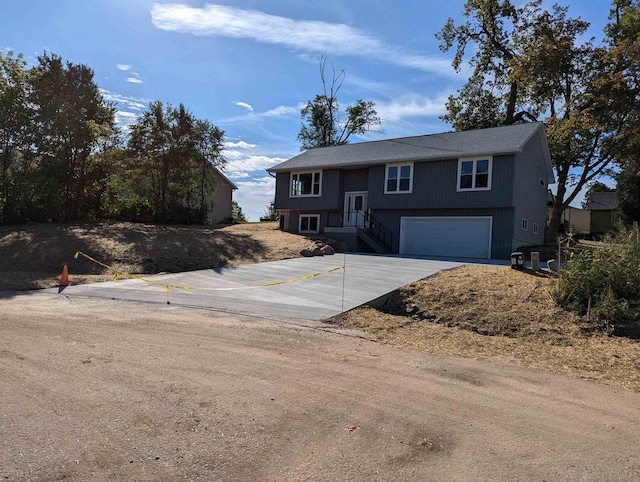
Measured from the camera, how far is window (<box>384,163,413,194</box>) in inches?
938

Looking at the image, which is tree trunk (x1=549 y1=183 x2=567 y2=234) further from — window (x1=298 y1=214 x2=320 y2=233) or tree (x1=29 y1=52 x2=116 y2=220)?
tree (x1=29 y1=52 x2=116 y2=220)

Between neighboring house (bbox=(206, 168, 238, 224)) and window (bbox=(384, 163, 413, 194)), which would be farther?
neighboring house (bbox=(206, 168, 238, 224))

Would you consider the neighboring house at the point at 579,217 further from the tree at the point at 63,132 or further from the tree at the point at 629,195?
the tree at the point at 63,132

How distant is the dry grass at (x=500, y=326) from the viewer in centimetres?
674

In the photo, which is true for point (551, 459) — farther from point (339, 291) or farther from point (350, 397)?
point (339, 291)

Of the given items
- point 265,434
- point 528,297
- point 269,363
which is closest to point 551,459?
point 265,434

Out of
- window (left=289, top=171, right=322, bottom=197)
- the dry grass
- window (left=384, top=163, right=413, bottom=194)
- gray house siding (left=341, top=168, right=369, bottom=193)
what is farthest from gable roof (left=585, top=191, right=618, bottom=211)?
the dry grass

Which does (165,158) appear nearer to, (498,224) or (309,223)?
(309,223)

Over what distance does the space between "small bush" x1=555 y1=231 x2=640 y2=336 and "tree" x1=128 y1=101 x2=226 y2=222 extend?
75.7 feet

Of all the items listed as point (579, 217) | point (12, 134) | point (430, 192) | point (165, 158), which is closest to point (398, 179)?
point (430, 192)

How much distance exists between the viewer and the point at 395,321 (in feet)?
29.6

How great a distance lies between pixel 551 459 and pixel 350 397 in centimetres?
185

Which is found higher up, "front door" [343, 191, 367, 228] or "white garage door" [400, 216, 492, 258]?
"front door" [343, 191, 367, 228]

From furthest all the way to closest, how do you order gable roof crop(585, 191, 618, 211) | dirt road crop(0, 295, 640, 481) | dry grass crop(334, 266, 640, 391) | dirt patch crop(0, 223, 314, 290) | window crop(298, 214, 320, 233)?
gable roof crop(585, 191, 618, 211) < window crop(298, 214, 320, 233) < dirt patch crop(0, 223, 314, 290) < dry grass crop(334, 266, 640, 391) < dirt road crop(0, 295, 640, 481)
